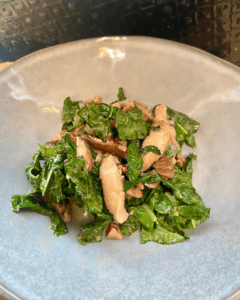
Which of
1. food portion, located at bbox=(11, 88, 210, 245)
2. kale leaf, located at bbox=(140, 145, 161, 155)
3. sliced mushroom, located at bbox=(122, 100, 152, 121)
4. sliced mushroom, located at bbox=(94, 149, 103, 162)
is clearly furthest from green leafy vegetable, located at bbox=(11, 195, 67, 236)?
sliced mushroom, located at bbox=(122, 100, 152, 121)

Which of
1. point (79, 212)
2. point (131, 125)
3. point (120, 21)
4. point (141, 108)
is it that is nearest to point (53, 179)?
point (79, 212)

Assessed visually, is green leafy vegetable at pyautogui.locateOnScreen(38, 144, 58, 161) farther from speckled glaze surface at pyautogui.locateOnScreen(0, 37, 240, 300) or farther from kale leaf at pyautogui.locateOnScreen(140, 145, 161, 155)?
kale leaf at pyautogui.locateOnScreen(140, 145, 161, 155)

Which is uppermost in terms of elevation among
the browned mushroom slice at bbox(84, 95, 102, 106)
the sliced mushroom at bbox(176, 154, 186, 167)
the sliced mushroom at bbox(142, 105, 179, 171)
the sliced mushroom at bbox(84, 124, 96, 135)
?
the browned mushroom slice at bbox(84, 95, 102, 106)

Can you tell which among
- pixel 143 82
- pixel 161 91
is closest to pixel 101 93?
pixel 143 82

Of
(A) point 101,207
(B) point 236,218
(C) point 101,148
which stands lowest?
(B) point 236,218

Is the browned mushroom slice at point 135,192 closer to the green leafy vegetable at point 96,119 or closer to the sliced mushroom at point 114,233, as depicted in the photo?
the sliced mushroom at point 114,233

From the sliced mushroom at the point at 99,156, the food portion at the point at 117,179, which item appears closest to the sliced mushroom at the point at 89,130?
the food portion at the point at 117,179

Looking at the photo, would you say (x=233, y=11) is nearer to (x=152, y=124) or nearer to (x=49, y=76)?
(x=152, y=124)
